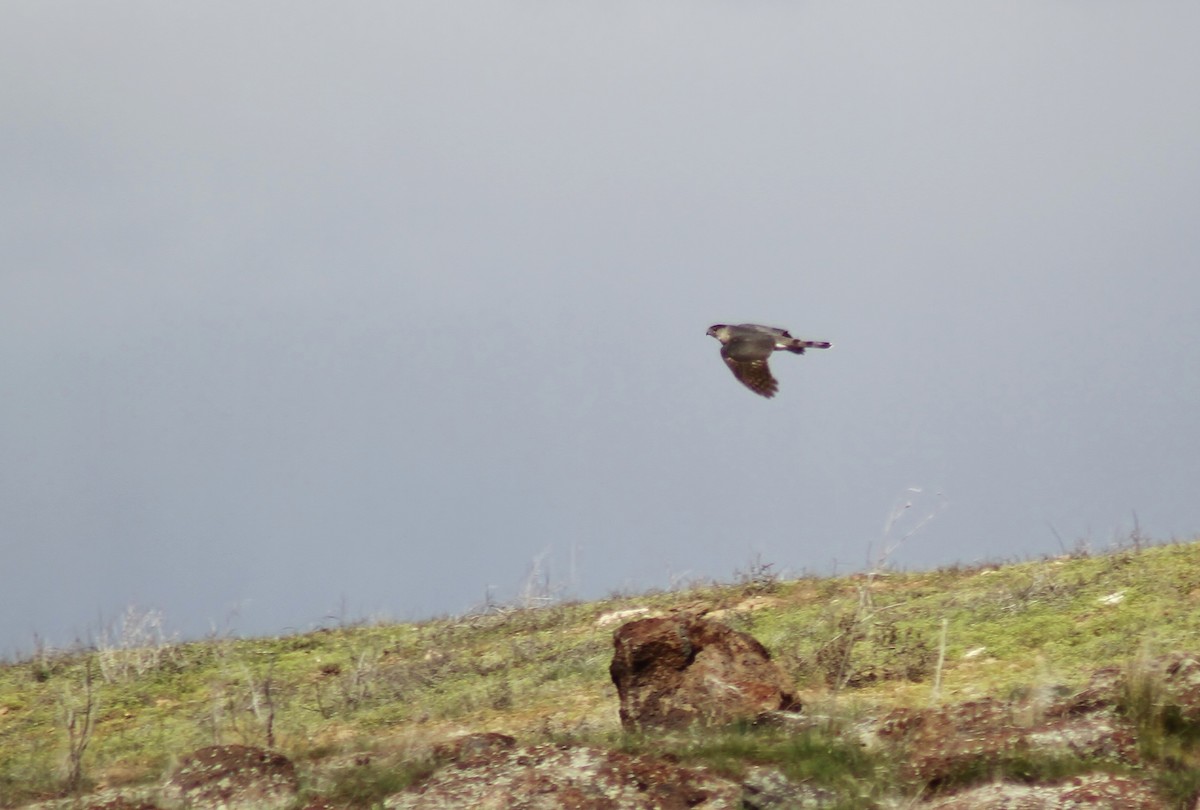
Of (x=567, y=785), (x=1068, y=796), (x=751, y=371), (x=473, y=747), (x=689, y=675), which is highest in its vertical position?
(x=751, y=371)

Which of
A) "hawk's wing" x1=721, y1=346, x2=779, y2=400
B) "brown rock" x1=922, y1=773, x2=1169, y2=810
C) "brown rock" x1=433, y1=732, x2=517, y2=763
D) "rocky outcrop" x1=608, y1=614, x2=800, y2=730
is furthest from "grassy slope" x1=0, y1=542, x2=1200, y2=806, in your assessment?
"hawk's wing" x1=721, y1=346, x2=779, y2=400

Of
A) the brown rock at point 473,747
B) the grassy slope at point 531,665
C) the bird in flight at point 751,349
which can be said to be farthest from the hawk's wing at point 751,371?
the brown rock at point 473,747

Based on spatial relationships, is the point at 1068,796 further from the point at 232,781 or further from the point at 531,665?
the point at 531,665

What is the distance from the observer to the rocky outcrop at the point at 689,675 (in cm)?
918

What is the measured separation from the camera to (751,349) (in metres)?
13.1

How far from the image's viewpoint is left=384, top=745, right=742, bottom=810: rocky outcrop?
25.1 ft

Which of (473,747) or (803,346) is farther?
(803,346)

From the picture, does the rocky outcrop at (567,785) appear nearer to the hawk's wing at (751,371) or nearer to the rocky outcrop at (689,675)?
the rocky outcrop at (689,675)

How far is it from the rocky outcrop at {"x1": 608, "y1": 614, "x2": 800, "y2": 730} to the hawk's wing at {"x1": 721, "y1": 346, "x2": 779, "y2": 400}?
392 centimetres

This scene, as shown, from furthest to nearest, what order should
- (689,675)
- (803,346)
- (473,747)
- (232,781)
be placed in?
(803,346) < (689,675) < (473,747) < (232,781)

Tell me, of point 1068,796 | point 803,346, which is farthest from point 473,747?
point 803,346

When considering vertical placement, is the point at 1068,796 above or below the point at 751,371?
below

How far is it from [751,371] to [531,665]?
128 inches

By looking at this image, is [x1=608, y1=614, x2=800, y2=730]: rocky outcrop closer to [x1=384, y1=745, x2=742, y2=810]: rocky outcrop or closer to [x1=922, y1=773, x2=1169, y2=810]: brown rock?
[x1=384, y1=745, x2=742, y2=810]: rocky outcrop
